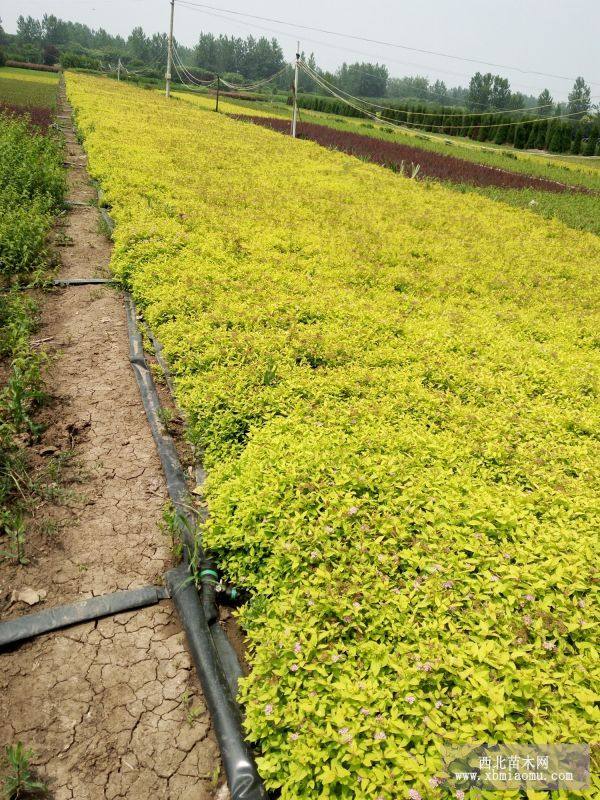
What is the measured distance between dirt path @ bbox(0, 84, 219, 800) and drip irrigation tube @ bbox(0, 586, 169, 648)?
0.05 metres

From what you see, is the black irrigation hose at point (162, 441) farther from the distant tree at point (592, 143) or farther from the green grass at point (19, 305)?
the distant tree at point (592, 143)

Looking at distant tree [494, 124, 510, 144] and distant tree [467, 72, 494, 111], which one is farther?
distant tree [467, 72, 494, 111]

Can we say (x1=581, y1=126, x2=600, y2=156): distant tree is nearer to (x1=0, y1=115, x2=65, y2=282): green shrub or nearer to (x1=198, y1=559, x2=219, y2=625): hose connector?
(x1=0, y1=115, x2=65, y2=282): green shrub

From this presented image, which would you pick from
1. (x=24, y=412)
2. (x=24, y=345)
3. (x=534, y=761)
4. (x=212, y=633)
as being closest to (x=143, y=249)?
(x=24, y=345)

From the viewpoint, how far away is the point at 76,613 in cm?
293

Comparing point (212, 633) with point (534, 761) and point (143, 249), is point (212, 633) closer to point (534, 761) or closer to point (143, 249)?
point (534, 761)

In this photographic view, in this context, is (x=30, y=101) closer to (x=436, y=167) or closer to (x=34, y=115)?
(x=34, y=115)

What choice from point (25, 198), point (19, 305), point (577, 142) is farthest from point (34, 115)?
point (577, 142)

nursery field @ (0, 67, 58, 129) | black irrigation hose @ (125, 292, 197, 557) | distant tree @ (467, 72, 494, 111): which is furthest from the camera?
distant tree @ (467, 72, 494, 111)

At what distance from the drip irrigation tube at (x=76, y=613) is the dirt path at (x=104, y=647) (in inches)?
2.0

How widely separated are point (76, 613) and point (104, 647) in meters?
0.27

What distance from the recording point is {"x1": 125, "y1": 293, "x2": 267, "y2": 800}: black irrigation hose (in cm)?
227

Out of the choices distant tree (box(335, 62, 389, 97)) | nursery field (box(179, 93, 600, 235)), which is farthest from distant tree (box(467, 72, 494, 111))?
nursery field (box(179, 93, 600, 235))

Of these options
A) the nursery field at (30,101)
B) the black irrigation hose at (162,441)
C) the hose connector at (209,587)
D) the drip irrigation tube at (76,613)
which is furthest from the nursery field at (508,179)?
the drip irrigation tube at (76,613)
